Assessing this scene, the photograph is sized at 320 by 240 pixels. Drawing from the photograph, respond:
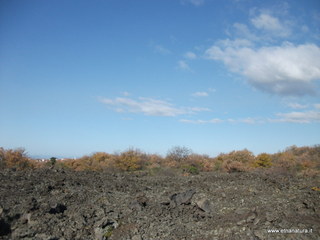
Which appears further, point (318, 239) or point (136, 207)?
point (136, 207)

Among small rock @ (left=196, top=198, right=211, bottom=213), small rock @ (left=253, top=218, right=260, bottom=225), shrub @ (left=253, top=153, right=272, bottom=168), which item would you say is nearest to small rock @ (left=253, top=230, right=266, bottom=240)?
small rock @ (left=253, top=218, right=260, bottom=225)

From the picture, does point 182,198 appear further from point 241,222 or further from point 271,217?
point 271,217

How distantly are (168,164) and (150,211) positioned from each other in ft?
67.4

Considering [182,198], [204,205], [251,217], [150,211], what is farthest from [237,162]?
[251,217]

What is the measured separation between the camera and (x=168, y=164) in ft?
96.7

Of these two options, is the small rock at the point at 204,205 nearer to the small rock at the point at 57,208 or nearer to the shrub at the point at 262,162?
the small rock at the point at 57,208

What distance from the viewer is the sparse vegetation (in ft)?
72.5

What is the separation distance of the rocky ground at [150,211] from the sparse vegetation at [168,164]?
28.7 feet

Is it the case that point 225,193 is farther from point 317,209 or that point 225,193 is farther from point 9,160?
point 9,160

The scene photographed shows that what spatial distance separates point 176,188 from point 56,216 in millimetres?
5480

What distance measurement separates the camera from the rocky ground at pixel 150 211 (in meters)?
7.37

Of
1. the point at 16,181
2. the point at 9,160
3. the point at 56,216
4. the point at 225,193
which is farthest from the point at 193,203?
the point at 9,160

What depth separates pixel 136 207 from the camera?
9203 mm

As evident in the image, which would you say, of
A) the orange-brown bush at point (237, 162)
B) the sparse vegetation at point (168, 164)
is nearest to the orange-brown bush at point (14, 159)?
the sparse vegetation at point (168, 164)
